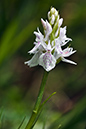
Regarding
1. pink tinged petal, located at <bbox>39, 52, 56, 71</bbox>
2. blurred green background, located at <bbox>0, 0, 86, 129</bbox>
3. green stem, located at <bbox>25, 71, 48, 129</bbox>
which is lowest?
blurred green background, located at <bbox>0, 0, 86, 129</bbox>

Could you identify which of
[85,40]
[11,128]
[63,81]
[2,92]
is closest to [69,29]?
[85,40]

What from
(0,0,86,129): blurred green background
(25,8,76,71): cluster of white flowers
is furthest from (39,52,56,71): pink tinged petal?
(0,0,86,129): blurred green background

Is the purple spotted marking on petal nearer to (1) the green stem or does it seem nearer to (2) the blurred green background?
(1) the green stem

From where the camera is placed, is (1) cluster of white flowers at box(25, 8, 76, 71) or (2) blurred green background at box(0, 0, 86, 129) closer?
(1) cluster of white flowers at box(25, 8, 76, 71)

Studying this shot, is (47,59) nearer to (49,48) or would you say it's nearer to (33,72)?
(49,48)

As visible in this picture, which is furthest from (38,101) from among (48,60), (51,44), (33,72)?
(33,72)
